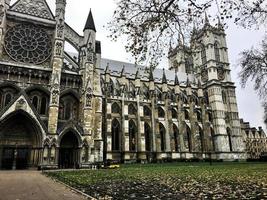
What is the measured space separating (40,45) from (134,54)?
24.0 m

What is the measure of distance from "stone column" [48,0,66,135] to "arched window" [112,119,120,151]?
1641 centimetres

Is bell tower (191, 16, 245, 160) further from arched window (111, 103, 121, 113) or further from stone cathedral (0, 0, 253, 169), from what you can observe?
arched window (111, 103, 121, 113)

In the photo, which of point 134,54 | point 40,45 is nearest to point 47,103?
point 40,45

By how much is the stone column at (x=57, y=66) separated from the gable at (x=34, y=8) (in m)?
1.79

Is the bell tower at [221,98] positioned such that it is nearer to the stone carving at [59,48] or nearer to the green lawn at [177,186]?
the stone carving at [59,48]

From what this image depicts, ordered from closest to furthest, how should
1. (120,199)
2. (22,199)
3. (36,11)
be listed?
(120,199) < (22,199) < (36,11)

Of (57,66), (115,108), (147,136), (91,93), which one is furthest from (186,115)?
(57,66)

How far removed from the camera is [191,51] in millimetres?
9328

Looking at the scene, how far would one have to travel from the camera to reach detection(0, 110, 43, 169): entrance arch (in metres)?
25.4

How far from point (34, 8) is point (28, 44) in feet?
18.7

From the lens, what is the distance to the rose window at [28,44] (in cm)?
2820

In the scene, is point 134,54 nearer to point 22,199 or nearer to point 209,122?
point 22,199

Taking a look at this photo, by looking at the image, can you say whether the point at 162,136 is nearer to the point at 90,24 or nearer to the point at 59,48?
the point at 90,24

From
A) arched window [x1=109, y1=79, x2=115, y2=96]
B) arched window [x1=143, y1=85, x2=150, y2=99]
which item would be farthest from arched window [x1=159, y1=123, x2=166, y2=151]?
arched window [x1=109, y1=79, x2=115, y2=96]
